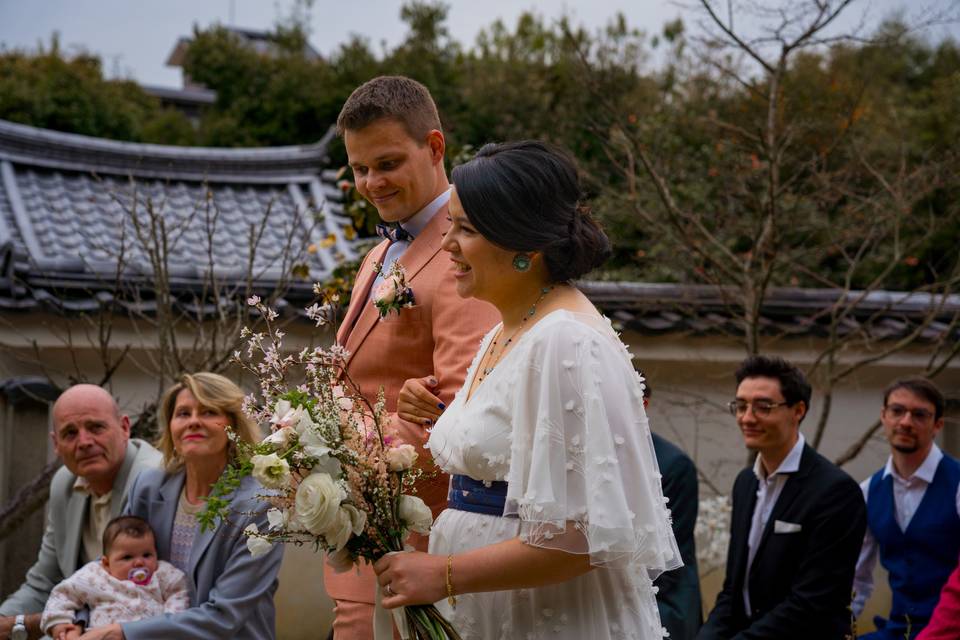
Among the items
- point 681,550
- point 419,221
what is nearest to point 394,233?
point 419,221

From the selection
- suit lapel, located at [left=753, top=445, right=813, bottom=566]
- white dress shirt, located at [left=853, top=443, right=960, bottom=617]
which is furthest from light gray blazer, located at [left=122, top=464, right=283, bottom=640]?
white dress shirt, located at [left=853, top=443, right=960, bottom=617]

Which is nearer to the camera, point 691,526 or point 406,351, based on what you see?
point 406,351

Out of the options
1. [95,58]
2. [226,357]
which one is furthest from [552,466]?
[95,58]

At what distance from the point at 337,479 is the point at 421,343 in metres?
0.65

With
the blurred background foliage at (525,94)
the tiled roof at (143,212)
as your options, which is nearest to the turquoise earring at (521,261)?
the tiled roof at (143,212)

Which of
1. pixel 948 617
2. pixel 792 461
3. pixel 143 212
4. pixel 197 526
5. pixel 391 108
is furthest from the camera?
pixel 143 212

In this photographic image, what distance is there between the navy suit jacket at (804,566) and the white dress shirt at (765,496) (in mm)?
23

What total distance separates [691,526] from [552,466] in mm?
2715

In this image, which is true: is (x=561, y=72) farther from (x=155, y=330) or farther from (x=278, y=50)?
(x=155, y=330)

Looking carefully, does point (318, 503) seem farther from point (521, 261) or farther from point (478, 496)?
point (521, 261)

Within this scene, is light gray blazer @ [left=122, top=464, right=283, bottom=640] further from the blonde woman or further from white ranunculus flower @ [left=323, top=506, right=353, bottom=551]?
white ranunculus flower @ [left=323, top=506, right=353, bottom=551]

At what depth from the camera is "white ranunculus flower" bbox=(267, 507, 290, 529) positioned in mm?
2547

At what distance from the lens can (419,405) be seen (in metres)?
2.88

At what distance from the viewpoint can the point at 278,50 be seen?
68.5ft
